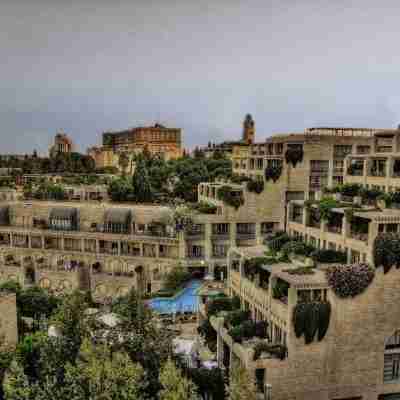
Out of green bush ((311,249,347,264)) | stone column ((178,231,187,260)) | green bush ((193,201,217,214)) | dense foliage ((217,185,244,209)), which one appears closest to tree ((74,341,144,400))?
green bush ((311,249,347,264))

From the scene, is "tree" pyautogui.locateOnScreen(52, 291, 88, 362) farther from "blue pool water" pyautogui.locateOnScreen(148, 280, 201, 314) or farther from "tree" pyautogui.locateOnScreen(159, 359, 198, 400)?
"blue pool water" pyautogui.locateOnScreen(148, 280, 201, 314)

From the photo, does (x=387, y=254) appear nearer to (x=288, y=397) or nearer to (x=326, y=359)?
(x=326, y=359)

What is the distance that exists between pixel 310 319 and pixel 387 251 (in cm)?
687

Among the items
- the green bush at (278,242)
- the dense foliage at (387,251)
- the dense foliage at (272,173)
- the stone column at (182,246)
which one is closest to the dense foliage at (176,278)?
the stone column at (182,246)

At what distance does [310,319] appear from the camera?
29750 mm

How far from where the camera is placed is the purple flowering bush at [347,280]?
99.8ft

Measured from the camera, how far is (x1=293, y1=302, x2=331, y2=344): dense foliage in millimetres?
29719

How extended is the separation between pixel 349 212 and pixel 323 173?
30659 mm

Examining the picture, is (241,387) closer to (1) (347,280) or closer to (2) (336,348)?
(2) (336,348)

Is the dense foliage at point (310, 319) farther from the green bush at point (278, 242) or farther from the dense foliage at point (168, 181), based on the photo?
the dense foliage at point (168, 181)

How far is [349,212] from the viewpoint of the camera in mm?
35625

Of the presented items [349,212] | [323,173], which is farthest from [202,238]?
[349,212]

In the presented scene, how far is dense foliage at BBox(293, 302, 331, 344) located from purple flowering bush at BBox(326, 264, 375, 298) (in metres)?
1.30

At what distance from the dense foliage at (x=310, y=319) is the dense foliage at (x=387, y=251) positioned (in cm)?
467
